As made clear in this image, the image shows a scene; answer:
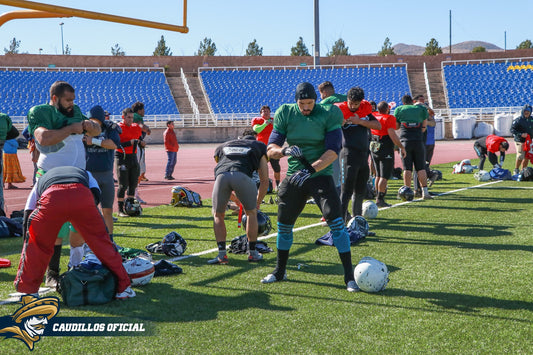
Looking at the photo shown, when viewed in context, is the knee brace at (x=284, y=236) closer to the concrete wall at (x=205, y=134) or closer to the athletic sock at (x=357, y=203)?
the athletic sock at (x=357, y=203)

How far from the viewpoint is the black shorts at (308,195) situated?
5832mm

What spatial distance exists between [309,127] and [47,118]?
2.60m

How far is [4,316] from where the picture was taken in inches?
196

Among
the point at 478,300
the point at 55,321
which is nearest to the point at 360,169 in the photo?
the point at 478,300

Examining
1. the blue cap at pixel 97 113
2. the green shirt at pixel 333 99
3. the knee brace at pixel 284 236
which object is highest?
the green shirt at pixel 333 99

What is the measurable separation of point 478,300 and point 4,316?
4.29m

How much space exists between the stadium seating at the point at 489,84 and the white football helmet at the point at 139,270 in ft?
143

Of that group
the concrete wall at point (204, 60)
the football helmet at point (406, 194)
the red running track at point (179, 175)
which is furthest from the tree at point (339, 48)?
the football helmet at point (406, 194)

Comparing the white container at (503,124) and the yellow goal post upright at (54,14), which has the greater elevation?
the yellow goal post upright at (54,14)

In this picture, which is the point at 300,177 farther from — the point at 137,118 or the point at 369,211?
the point at 137,118

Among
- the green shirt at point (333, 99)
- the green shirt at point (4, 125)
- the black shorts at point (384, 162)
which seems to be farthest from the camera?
the black shorts at point (384, 162)

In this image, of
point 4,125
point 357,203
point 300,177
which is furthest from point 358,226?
point 4,125

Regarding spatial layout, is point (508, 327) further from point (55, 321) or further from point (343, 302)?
point (55, 321)

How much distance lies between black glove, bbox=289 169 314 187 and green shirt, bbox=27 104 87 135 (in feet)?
7.49
